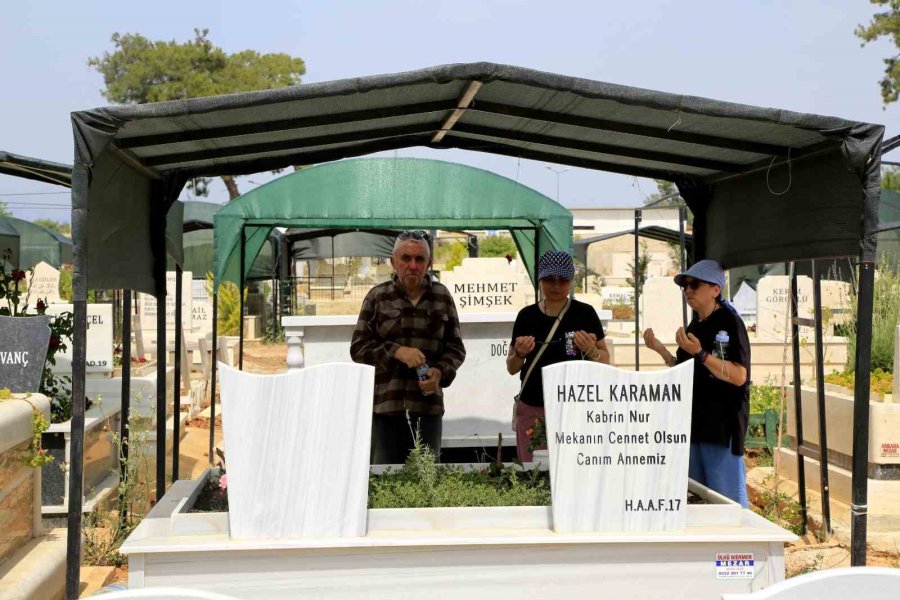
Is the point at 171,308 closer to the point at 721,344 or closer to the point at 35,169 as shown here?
the point at 35,169

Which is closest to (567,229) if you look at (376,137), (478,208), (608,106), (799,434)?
(478,208)

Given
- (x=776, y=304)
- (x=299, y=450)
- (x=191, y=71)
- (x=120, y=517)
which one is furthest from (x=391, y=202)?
(x=191, y=71)

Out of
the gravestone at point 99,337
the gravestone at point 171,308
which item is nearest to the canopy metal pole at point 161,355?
the gravestone at point 99,337

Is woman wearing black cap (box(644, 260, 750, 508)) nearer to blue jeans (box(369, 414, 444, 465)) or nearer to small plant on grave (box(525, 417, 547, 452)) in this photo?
small plant on grave (box(525, 417, 547, 452))

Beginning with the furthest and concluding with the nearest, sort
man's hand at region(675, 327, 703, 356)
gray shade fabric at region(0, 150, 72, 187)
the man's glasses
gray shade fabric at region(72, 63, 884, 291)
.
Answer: gray shade fabric at region(0, 150, 72, 187) → the man's glasses → man's hand at region(675, 327, 703, 356) → gray shade fabric at region(72, 63, 884, 291)

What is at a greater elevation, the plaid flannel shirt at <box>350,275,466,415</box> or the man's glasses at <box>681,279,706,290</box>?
the man's glasses at <box>681,279,706,290</box>

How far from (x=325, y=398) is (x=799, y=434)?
162 inches

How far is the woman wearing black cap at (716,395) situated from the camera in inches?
178

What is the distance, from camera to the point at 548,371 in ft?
11.9

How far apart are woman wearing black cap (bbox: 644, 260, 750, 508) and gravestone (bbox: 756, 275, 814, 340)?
11.0m

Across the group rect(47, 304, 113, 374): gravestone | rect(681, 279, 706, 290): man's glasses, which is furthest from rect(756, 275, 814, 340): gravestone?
rect(681, 279, 706, 290): man's glasses

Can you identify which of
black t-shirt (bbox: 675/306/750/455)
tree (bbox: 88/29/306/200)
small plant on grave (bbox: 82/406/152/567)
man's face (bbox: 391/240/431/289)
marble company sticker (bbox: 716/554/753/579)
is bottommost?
small plant on grave (bbox: 82/406/152/567)

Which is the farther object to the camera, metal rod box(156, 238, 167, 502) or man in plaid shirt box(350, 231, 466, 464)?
metal rod box(156, 238, 167, 502)

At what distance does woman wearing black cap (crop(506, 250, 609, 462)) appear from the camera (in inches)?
194
